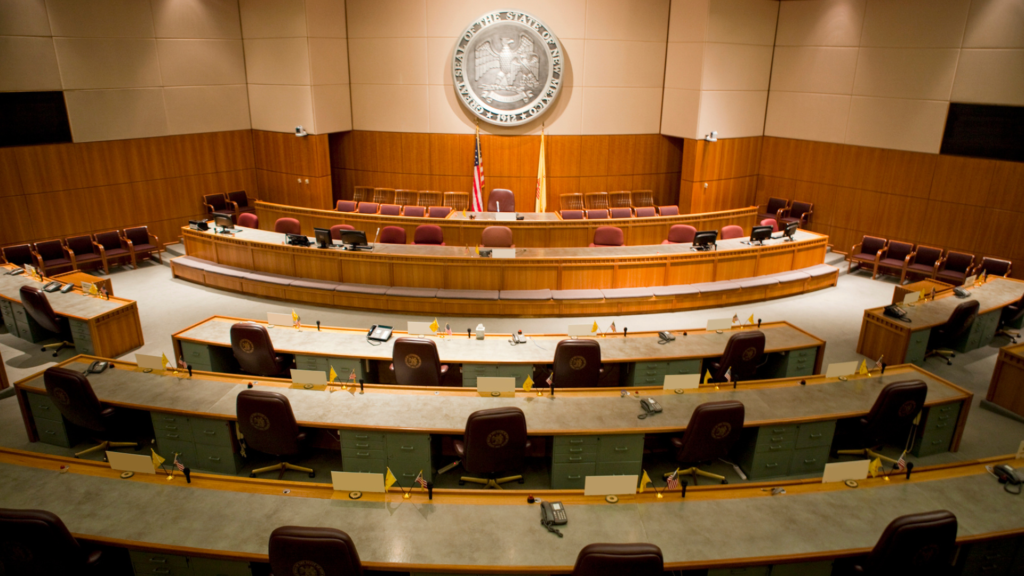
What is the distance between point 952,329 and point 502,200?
8896mm

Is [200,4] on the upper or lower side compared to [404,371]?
upper

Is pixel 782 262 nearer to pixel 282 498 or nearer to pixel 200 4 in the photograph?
pixel 282 498

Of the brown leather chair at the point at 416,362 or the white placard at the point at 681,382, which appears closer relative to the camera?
the white placard at the point at 681,382

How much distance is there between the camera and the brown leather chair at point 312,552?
126 inches

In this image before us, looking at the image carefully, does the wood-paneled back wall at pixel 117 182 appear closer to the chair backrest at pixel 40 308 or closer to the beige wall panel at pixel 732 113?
the chair backrest at pixel 40 308

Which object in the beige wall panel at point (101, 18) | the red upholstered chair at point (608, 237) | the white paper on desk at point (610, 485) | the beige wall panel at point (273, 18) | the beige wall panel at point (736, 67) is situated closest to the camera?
the white paper on desk at point (610, 485)

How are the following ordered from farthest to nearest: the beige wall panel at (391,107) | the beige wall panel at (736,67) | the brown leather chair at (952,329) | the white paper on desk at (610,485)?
1. the beige wall panel at (391,107)
2. the beige wall panel at (736,67)
3. the brown leather chair at (952,329)
4. the white paper on desk at (610,485)

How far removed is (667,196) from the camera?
49.9ft

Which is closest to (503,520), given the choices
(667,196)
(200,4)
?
(667,196)

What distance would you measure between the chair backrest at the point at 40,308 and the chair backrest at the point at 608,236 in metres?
8.22

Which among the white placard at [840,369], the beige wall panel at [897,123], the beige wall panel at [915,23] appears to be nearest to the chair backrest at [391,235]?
the white placard at [840,369]

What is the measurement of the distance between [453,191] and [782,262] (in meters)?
7.54

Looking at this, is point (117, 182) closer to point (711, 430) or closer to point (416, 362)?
point (416, 362)

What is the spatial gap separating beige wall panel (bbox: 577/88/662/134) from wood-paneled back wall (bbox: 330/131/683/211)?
209 mm
